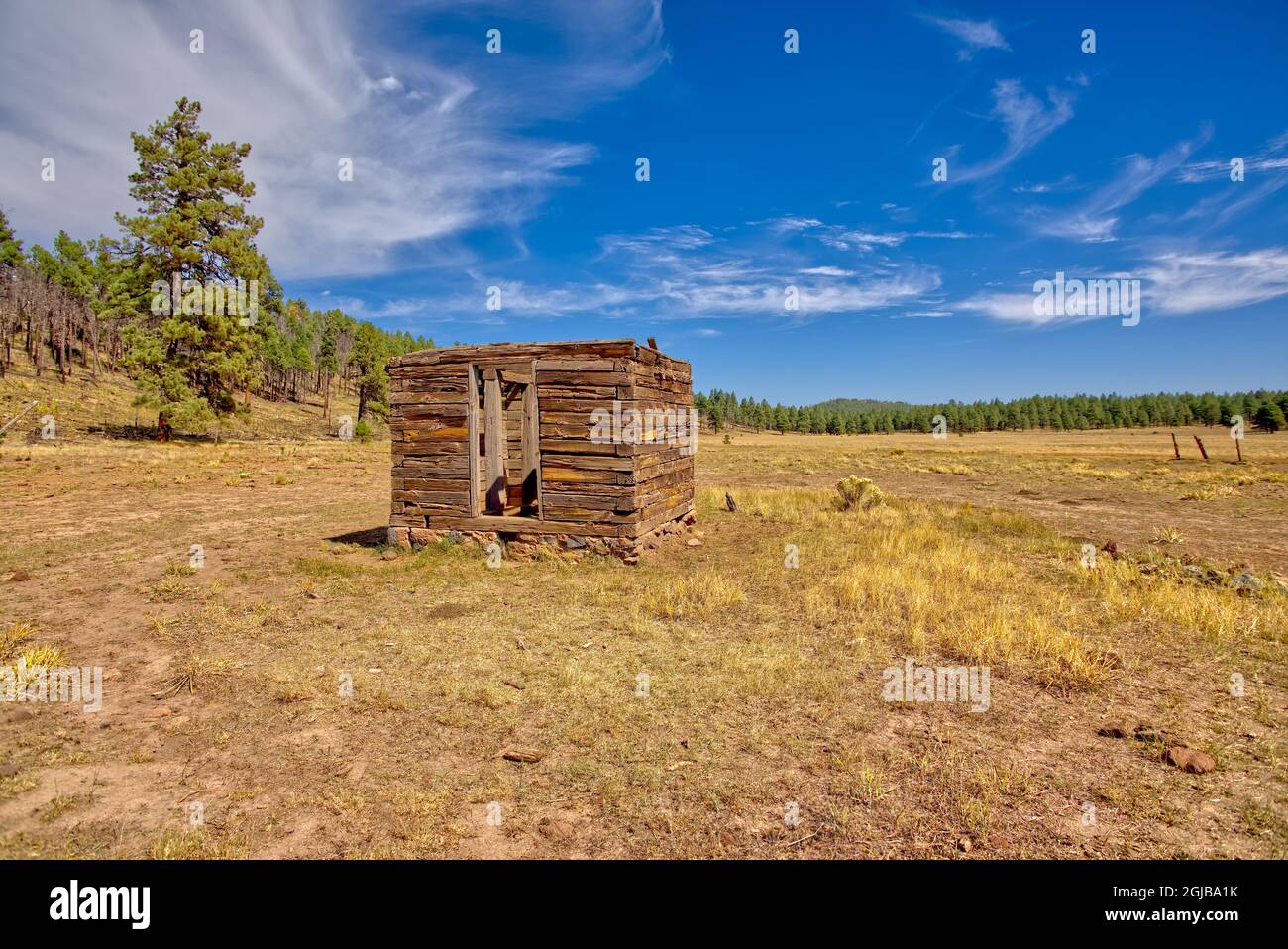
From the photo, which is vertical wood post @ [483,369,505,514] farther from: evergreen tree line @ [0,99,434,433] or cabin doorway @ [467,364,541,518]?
evergreen tree line @ [0,99,434,433]

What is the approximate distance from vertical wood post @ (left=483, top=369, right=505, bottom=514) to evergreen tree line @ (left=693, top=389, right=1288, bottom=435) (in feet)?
351

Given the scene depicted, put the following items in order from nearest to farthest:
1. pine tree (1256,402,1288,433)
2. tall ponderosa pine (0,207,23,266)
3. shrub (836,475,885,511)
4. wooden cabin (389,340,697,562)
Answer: wooden cabin (389,340,697,562) < shrub (836,475,885,511) < tall ponderosa pine (0,207,23,266) < pine tree (1256,402,1288,433)

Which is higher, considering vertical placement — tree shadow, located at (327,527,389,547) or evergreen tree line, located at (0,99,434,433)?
evergreen tree line, located at (0,99,434,433)

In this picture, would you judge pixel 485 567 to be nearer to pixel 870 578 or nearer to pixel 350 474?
pixel 870 578

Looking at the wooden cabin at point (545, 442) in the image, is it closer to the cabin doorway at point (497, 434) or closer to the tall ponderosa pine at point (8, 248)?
the cabin doorway at point (497, 434)

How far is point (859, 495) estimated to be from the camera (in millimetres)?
16828

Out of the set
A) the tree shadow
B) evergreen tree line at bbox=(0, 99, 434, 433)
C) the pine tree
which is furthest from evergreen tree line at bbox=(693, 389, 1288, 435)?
the tree shadow

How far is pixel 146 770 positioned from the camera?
4207 mm

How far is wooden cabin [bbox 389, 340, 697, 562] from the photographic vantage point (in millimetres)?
10438

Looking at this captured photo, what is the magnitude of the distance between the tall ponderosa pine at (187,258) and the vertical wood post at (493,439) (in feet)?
91.9

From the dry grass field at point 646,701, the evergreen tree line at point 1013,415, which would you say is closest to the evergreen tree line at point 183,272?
the dry grass field at point 646,701

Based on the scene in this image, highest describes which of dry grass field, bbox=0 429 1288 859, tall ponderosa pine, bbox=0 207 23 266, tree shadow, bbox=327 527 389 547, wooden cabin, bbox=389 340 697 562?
tall ponderosa pine, bbox=0 207 23 266

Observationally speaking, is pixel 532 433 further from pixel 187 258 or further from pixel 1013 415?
pixel 1013 415

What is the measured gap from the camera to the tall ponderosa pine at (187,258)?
2950 cm
